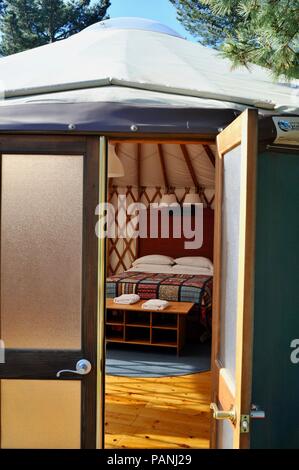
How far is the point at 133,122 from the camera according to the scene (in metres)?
2.16

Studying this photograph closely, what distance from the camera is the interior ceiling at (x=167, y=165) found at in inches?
238

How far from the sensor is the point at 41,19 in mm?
12023

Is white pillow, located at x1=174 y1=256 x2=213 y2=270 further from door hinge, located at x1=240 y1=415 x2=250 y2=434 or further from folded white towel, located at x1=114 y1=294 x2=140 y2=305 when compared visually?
door hinge, located at x1=240 y1=415 x2=250 y2=434

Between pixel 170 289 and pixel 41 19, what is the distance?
32.2 ft

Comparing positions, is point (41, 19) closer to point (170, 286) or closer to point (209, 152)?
point (209, 152)

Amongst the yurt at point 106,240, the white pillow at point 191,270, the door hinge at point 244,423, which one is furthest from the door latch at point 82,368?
the white pillow at point 191,270

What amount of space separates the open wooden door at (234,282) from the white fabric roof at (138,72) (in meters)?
0.59

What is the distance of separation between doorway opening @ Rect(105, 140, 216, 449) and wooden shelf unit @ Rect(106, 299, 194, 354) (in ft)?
0.03

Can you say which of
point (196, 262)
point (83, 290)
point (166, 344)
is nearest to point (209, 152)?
point (196, 262)

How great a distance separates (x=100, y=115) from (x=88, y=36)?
1836mm

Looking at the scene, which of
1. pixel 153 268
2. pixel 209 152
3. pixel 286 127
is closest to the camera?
pixel 286 127

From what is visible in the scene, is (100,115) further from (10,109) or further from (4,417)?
(4,417)

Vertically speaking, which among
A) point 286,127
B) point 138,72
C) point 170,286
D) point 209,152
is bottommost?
point 170,286

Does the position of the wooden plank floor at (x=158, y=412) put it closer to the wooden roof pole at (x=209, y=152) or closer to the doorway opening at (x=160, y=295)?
the doorway opening at (x=160, y=295)
